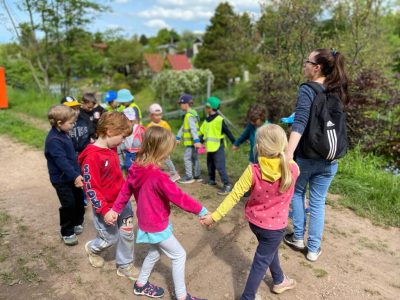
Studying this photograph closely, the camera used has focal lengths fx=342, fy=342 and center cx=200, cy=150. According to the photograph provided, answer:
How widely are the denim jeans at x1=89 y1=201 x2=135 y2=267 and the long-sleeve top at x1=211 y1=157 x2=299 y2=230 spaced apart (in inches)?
33.0

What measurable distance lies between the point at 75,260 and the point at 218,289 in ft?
4.68

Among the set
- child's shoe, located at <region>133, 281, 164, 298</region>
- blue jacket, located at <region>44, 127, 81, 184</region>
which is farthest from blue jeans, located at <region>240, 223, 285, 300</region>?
blue jacket, located at <region>44, 127, 81, 184</region>

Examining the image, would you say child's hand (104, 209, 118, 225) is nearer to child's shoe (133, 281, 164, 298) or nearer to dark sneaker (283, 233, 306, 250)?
child's shoe (133, 281, 164, 298)

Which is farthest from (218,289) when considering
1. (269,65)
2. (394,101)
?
(269,65)

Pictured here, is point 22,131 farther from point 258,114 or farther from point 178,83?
point 178,83

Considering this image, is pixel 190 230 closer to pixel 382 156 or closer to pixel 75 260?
pixel 75 260

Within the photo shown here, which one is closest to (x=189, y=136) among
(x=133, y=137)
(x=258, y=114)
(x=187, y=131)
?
(x=187, y=131)

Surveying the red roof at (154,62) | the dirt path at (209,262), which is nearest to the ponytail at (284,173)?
the dirt path at (209,262)

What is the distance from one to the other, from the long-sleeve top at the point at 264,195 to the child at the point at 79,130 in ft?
8.89

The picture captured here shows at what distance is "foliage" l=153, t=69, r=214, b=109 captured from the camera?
2305 centimetres

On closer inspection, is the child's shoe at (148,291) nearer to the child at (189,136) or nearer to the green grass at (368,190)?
the child at (189,136)

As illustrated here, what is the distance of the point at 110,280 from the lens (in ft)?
9.81

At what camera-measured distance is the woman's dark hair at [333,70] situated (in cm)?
282

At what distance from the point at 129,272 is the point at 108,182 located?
2.75 ft
